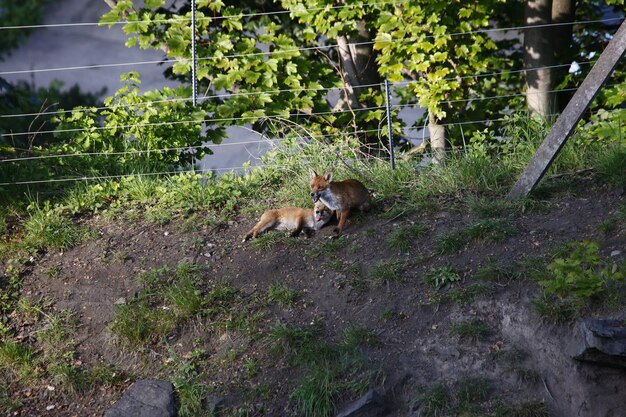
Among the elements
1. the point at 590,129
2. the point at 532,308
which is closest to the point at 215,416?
the point at 532,308

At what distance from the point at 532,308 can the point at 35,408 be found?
14.0 ft

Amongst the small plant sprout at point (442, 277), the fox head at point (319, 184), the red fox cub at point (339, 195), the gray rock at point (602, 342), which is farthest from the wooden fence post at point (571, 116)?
the gray rock at point (602, 342)

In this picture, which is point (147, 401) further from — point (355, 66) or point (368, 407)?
point (355, 66)

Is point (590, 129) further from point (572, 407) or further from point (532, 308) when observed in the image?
point (572, 407)

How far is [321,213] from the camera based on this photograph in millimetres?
9125

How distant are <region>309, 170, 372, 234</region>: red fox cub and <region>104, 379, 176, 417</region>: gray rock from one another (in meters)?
2.45

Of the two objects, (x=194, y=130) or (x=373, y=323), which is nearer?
(x=373, y=323)

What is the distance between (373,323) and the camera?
7820 mm

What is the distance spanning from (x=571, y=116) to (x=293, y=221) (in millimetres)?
2879

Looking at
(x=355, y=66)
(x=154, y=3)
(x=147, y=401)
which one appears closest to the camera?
(x=147, y=401)

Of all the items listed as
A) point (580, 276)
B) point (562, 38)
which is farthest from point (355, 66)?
point (580, 276)

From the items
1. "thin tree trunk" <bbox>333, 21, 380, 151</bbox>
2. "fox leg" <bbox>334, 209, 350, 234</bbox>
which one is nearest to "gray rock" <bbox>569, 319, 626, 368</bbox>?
"fox leg" <bbox>334, 209, 350, 234</bbox>

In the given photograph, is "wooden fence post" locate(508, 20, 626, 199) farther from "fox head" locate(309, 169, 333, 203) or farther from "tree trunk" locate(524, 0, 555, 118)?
"tree trunk" locate(524, 0, 555, 118)

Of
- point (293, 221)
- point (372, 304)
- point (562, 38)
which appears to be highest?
point (562, 38)
